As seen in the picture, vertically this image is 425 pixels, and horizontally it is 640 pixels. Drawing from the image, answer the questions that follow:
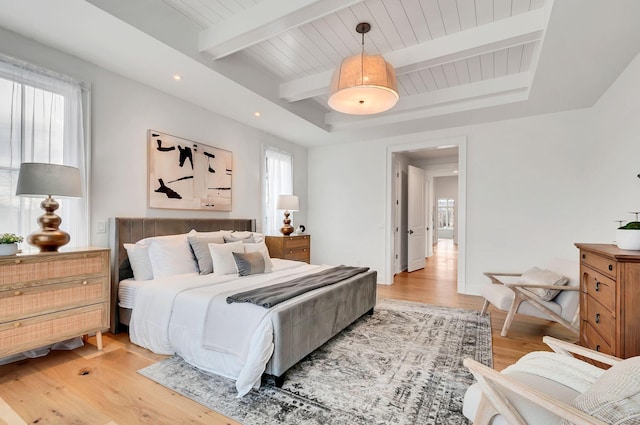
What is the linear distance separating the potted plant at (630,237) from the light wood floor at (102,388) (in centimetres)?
121

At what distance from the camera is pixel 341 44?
311 cm

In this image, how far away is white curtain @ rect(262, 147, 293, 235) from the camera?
205 inches

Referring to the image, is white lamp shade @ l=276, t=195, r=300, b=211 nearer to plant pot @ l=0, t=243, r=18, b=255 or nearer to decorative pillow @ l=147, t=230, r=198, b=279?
decorative pillow @ l=147, t=230, r=198, b=279

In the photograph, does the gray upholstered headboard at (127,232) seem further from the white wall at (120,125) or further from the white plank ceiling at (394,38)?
the white plank ceiling at (394,38)

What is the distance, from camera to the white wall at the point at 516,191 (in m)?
4.08

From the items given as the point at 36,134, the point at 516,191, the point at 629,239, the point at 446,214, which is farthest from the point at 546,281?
the point at 446,214

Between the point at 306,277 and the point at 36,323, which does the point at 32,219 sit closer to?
the point at 36,323

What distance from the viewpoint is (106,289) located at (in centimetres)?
269

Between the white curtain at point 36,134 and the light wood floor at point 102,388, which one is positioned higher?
the white curtain at point 36,134

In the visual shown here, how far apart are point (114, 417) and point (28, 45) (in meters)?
2.99

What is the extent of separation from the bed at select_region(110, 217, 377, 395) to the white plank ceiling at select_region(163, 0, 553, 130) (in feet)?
6.78

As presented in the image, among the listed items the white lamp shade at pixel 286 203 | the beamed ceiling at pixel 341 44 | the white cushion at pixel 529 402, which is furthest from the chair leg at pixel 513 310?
the white lamp shade at pixel 286 203

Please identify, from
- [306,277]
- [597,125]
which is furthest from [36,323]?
[597,125]

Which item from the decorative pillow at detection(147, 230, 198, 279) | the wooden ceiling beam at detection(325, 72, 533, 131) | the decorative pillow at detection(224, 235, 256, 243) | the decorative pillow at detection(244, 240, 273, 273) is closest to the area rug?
the decorative pillow at detection(147, 230, 198, 279)
